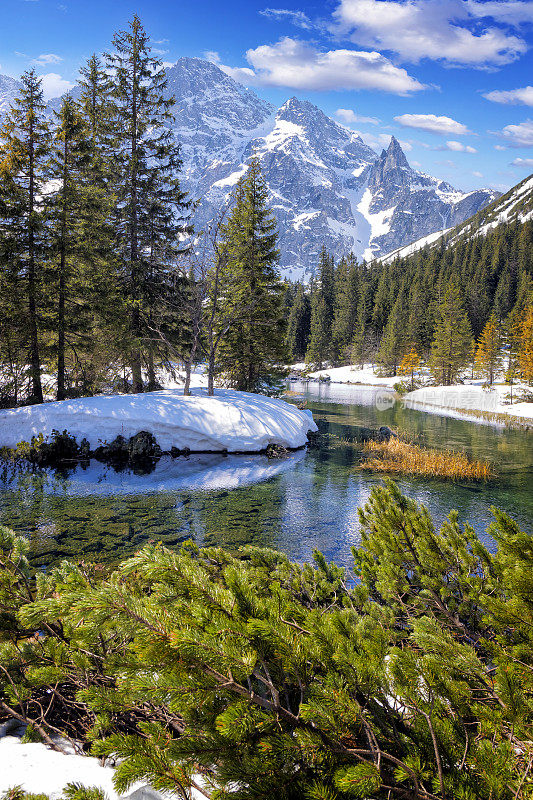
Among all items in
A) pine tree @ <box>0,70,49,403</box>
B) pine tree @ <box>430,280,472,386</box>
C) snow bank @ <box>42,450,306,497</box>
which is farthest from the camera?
pine tree @ <box>430,280,472,386</box>

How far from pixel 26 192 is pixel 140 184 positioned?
5187mm

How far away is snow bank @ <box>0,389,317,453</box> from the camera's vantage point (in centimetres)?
1509

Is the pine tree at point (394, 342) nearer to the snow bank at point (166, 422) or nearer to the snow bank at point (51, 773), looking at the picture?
the snow bank at point (166, 422)

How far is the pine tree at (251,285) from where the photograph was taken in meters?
23.4

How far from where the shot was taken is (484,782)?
3.97ft

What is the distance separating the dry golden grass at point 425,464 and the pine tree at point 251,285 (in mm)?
10000

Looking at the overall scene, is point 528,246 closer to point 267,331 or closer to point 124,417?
point 267,331

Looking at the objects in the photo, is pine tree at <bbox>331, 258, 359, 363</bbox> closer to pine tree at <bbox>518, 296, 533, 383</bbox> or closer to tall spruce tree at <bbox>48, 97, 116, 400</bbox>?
pine tree at <bbox>518, 296, 533, 383</bbox>

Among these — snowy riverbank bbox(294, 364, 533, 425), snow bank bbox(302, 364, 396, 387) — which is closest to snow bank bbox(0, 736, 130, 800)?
snowy riverbank bbox(294, 364, 533, 425)

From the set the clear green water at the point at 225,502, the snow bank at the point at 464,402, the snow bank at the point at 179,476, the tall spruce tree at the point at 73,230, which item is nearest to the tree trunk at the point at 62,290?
the tall spruce tree at the point at 73,230

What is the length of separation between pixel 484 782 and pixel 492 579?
184 cm

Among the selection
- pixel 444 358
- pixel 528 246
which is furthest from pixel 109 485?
pixel 528 246

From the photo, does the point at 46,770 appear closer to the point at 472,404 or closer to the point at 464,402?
the point at 472,404

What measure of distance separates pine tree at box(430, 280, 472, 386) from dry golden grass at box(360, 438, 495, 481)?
4008 cm
